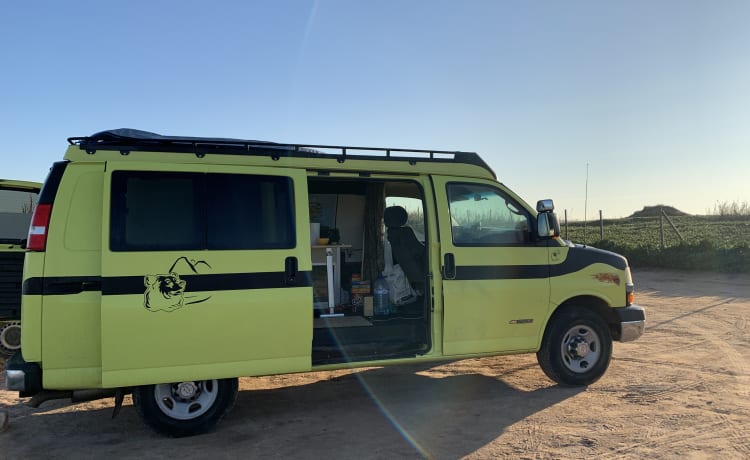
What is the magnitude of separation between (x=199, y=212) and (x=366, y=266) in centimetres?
321

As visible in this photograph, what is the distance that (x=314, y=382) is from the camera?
6461 mm

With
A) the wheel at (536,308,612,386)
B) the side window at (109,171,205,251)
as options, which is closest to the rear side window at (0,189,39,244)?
the side window at (109,171,205,251)

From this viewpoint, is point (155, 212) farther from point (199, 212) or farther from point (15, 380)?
point (15, 380)

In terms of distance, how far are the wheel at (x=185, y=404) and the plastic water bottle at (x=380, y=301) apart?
215cm

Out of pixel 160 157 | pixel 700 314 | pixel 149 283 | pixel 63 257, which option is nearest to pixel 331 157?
pixel 160 157

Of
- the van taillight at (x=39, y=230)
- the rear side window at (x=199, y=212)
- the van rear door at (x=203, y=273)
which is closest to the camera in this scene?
the van taillight at (x=39, y=230)

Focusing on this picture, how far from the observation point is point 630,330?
604cm

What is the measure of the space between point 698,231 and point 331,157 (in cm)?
1965

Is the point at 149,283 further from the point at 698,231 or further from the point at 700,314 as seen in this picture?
the point at 698,231

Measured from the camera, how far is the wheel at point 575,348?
583 centimetres

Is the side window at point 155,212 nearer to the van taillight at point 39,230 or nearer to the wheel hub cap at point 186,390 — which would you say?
the van taillight at point 39,230

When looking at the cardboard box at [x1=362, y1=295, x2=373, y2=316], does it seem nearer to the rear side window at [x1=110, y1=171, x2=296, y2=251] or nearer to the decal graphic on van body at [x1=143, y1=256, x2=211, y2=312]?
the rear side window at [x1=110, y1=171, x2=296, y2=251]

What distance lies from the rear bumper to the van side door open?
3.50 meters

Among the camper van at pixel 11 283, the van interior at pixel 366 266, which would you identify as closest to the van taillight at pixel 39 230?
the van interior at pixel 366 266
